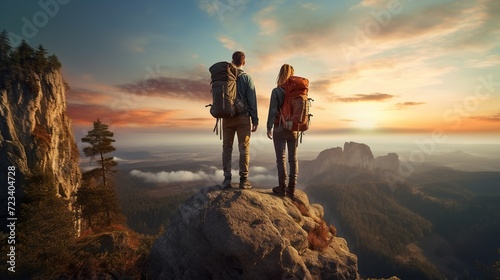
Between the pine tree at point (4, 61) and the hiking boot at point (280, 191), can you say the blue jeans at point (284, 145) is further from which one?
the pine tree at point (4, 61)

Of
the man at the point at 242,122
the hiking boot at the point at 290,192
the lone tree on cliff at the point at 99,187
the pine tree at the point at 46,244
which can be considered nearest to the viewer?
the man at the point at 242,122

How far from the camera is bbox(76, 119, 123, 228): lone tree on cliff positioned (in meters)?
31.0

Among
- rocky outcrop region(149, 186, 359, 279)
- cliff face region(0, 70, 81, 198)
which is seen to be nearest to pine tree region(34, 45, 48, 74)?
cliff face region(0, 70, 81, 198)

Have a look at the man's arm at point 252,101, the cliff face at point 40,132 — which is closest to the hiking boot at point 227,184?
the man's arm at point 252,101

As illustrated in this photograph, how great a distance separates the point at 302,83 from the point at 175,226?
7.46m

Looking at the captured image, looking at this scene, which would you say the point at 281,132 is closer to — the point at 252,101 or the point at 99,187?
the point at 252,101

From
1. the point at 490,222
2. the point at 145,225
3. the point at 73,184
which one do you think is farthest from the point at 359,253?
the point at 73,184

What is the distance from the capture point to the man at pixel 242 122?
8234mm

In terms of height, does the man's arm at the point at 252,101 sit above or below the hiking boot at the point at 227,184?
above

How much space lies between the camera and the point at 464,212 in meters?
179

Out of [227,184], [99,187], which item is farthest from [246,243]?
[99,187]

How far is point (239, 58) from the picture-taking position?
8.48 m

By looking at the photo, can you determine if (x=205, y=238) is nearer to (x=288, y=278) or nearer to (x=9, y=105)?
(x=288, y=278)

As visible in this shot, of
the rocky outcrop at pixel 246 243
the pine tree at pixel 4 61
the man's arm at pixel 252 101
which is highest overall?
the pine tree at pixel 4 61
